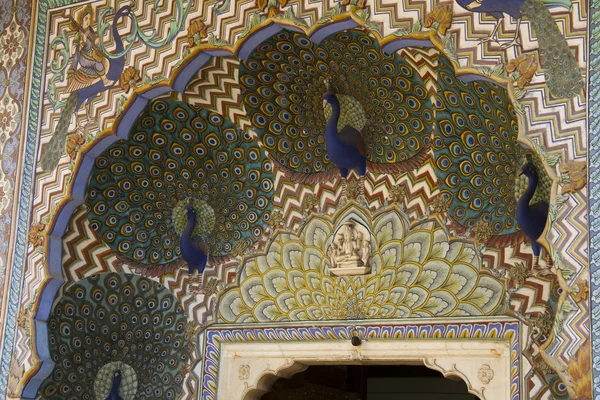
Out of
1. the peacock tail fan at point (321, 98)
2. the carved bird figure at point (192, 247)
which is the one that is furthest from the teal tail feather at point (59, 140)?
the peacock tail fan at point (321, 98)

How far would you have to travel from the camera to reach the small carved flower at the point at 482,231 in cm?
461

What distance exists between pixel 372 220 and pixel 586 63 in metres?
1.64

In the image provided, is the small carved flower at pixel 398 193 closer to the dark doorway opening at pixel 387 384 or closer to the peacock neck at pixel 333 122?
the peacock neck at pixel 333 122

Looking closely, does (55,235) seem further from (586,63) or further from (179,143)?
(586,63)

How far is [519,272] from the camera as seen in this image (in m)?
4.45

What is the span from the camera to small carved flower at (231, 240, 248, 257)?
529cm

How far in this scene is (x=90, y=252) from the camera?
17.1 feet

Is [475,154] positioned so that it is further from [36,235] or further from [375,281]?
[36,235]

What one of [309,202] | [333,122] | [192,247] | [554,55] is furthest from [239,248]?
[554,55]

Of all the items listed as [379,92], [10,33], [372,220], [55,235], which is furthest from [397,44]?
[10,33]

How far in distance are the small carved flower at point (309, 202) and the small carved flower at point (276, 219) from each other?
Answer: 0.16m

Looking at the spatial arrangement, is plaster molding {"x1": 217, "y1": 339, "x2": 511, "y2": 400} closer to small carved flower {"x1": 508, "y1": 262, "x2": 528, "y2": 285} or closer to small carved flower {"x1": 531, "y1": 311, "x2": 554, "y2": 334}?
small carved flower {"x1": 531, "y1": 311, "x2": 554, "y2": 334}

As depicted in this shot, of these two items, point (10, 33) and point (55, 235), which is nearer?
point (55, 235)

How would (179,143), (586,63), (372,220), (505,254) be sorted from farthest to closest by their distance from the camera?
1. (179,143)
2. (372,220)
3. (505,254)
4. (586,63)
